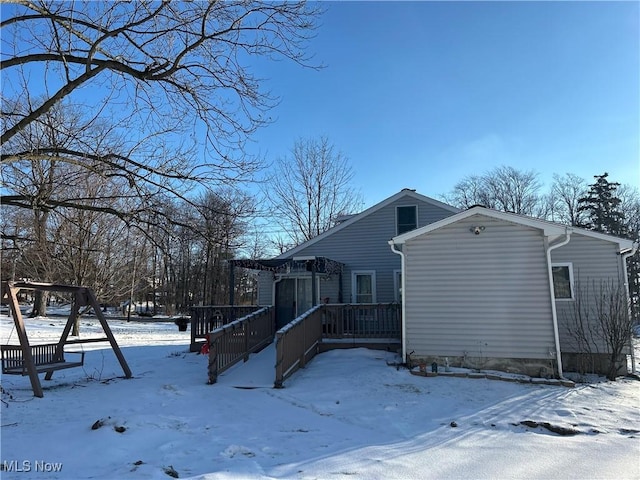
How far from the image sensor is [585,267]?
1101 centimetres

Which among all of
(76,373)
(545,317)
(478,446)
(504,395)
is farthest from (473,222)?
(76,373)

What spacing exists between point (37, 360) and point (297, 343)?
4.74 metres

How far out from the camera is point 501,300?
30.8 ft

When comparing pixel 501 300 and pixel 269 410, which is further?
pixel 501 300

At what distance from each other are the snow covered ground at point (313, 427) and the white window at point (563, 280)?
7.99ft

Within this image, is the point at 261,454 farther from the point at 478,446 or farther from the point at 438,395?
the point at 438,395

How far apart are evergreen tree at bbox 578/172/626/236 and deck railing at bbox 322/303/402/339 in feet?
96.8

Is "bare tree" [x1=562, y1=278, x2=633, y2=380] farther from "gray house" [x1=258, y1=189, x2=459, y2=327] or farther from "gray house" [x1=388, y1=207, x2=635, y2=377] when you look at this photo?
"gray house" [x1=258, y1=189, x2=459, y2=327]

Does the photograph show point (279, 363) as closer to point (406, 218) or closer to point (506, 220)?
point (506, 220)

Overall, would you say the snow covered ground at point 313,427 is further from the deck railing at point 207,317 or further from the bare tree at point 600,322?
the deck railing at point 207,317

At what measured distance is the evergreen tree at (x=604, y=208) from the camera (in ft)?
111

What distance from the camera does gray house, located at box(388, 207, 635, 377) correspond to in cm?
920

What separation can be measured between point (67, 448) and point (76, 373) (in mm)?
5008

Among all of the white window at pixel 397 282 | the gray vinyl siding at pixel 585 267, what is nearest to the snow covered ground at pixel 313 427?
the gray vinyl siding at pixel 585 267
